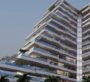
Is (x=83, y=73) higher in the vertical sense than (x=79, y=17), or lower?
lower

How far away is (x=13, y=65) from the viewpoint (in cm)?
8175

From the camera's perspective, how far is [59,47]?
344ft

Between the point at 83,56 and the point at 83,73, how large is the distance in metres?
6.91

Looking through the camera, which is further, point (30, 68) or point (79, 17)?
point (79, 17)

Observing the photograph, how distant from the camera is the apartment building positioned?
293ft

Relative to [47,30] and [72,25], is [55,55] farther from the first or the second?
[72,25]

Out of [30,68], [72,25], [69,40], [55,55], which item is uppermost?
[72,25]

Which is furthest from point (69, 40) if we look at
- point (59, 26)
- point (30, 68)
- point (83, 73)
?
point (30, 68)

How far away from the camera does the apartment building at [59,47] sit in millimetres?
89438

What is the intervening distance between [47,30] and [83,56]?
52.5 feet

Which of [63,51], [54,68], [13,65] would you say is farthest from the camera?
[63,51]

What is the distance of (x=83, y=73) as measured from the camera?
10188cm

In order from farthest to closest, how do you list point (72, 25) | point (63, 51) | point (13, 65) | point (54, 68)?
point (72, 25) → point (63, 51) → point (54, 68) → point (13, 65)

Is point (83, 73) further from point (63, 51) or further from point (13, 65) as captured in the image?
point (13, 65)
